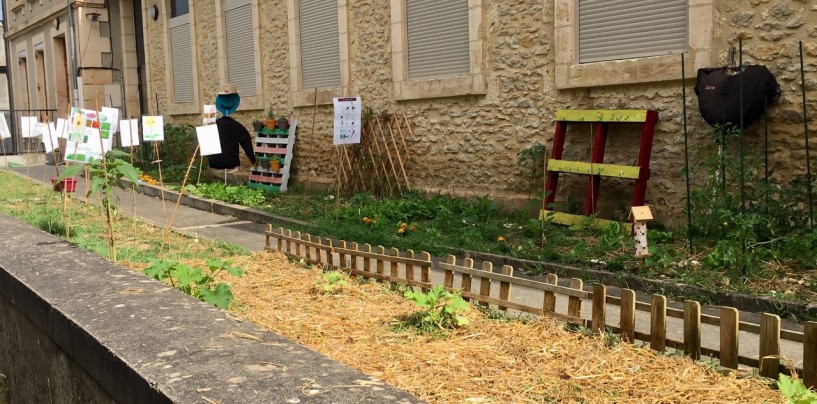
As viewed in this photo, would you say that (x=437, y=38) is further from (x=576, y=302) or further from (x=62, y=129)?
(x=576, y=302)

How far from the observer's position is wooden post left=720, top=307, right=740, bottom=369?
351 cm

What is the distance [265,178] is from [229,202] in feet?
7.15

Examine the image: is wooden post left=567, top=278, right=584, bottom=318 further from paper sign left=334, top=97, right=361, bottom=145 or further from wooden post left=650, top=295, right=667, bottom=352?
paper sign left=334, top=97, right=361, bottom=145

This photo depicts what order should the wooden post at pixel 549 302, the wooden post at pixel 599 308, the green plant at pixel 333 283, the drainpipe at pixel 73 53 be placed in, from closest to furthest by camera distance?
the wooden post at pixel 599 308, the wooden post at pixel 549 302, the green plant at pixel 333 283, the drainpipe at pixel 73 53

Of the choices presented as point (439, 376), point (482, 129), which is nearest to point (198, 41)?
point (482, 129)

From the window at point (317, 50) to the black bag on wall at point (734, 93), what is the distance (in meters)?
6.86

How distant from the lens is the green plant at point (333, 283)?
5.34 m

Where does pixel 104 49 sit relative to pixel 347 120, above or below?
above

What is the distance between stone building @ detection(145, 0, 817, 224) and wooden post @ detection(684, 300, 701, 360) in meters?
4.25

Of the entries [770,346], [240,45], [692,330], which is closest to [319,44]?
[240,45]

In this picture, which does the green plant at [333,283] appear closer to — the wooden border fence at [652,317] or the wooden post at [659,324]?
the wooden border fence at [652,317]

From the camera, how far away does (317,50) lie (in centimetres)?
1379

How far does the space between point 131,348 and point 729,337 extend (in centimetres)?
254

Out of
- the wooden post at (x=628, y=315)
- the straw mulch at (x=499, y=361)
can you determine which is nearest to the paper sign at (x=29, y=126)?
the straw mulch at (x=499, y=361)
